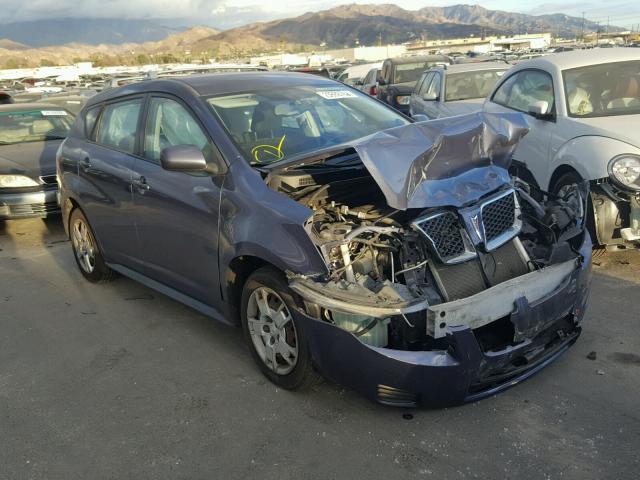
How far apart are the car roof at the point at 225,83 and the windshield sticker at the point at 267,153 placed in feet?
2.05

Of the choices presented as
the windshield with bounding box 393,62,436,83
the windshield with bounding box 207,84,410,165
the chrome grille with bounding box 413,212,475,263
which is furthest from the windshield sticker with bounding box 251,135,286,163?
the windshield with bounding box 393,62,436,83

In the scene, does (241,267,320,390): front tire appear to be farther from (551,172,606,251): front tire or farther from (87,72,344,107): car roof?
(551,172,606,251): front tire

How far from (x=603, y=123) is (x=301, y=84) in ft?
9.41

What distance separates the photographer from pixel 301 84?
4.78m


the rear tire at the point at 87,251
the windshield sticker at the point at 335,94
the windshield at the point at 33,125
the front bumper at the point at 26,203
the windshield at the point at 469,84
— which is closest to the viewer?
the windshield sticker at the point at 335,94

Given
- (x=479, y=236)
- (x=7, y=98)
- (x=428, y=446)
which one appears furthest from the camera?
(x=7, y=98)

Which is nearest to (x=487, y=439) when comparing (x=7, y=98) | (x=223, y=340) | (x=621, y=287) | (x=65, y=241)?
(x=223, y=340)

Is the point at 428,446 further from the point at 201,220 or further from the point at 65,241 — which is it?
the point at 65,241

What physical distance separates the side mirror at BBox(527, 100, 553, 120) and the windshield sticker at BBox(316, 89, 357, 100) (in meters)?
2.22

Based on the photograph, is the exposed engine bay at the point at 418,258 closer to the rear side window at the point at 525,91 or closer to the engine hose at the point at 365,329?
the engine hose at the point at 365,329

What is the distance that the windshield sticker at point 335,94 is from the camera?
4.72 metres

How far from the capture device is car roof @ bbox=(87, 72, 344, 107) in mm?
4387

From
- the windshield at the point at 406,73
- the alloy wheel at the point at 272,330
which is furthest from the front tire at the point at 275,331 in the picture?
the windshield at the point at 406,73

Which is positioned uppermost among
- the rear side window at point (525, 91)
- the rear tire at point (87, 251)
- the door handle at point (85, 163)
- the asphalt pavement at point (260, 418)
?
the rear side window at point (525, 91)
